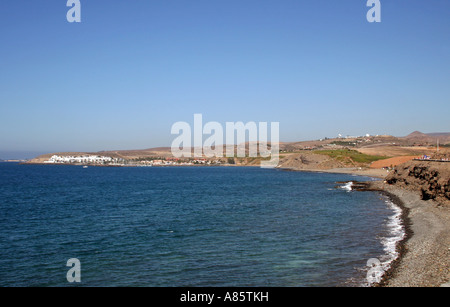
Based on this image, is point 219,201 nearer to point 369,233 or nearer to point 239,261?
point 369,233

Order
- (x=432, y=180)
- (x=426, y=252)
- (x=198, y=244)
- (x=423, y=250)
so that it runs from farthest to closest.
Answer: (x=432, y=180), (x=198, y=244), (x=423, y=250), (x=426, y=252)

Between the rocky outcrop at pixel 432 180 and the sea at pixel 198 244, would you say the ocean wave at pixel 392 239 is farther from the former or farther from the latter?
the rocky outcrop at pixel 432 180

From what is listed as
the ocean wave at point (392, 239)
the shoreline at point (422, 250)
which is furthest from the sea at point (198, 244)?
the shoreline at point (422, 250)

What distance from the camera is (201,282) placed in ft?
59.0

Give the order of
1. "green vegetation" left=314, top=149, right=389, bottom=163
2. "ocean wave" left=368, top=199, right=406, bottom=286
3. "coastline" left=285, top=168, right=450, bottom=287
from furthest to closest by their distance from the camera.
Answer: "green vegetation" left=314, top=149, right=389, bottom=163 → "ocean wave" left=368, top=199, right=406, bottom=286 → "coastline" left=285, top=168, right=450, bottom=287

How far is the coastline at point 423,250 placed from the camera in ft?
55.6

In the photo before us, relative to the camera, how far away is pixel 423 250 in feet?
72.6

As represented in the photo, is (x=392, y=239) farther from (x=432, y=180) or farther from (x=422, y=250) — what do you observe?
(x=432, y=180)

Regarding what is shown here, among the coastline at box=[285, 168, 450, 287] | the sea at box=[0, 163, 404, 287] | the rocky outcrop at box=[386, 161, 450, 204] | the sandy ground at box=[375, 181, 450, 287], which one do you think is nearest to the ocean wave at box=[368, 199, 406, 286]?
the sea at box=[0, 163, 404, 287]

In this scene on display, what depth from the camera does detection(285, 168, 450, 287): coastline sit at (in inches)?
667

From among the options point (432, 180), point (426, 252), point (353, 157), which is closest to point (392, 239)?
point (426, 252)

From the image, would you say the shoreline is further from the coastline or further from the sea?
the sea
